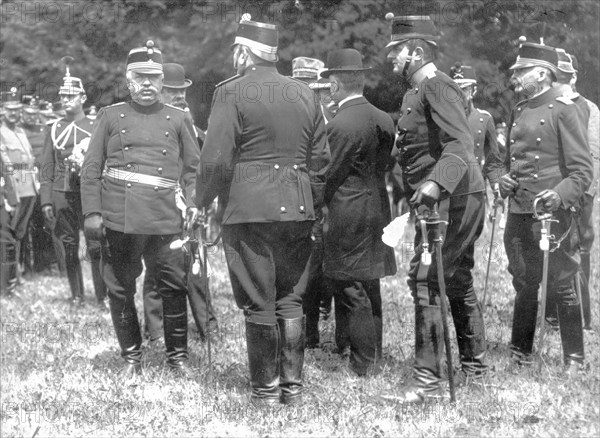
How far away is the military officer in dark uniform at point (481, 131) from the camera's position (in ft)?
28.3

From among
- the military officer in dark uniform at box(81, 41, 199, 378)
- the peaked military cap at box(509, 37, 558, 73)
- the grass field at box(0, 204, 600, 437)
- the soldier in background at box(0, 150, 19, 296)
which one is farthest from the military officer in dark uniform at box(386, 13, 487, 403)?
the soldier in background at box(0, 150, 19, 296)

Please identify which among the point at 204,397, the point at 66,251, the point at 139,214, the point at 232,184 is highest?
the point at 232,184

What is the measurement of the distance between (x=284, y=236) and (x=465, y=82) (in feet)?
11.8

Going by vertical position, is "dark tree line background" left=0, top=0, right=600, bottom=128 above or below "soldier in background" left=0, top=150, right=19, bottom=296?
above

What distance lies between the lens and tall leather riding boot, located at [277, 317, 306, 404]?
571cm

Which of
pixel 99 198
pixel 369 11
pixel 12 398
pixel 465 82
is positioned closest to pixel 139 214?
pixel 99 198

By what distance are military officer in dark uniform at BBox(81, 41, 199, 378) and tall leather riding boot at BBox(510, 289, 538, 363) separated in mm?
2315

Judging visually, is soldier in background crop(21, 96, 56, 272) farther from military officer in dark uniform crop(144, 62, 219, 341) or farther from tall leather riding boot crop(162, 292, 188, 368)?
tall leather riding boot crop(162, 292, 188, 368)

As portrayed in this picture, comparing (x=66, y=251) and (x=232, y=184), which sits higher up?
(x=232, y=184)

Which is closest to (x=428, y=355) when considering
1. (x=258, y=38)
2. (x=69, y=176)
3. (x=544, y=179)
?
(x=544, y=179)

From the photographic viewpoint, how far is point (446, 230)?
5.76 m

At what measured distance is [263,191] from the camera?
18.4 ft

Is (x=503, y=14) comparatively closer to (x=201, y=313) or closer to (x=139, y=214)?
(x=201, y=313)

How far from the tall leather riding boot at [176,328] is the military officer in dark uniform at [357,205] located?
1048mm
